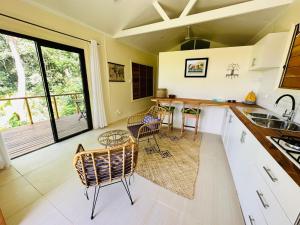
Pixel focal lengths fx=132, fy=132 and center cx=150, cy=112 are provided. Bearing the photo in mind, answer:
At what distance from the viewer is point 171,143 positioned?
2.95 meters

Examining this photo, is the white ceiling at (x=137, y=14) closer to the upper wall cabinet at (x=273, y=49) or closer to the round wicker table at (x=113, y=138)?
the upper wall cabinet at (x=273, y=49)

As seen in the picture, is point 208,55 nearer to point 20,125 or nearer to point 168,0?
point 168,0

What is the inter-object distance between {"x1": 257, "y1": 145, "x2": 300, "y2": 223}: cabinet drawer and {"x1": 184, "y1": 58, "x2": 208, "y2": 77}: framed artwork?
2865 mm

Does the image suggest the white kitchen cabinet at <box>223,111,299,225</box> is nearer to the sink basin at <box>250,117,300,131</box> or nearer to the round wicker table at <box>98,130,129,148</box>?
the sink basin at <box>250,117,300,131</box>

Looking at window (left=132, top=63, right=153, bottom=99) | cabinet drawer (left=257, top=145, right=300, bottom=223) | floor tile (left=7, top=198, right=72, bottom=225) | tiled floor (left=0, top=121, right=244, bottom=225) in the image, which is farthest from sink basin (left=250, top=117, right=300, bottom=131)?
window (left=132, top=63, right=153, bottom=99)

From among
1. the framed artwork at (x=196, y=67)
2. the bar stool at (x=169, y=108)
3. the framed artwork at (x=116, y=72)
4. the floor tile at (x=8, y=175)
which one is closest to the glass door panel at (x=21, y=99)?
the floor tile at (x=8, y=175)

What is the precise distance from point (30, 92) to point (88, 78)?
1.59 metres

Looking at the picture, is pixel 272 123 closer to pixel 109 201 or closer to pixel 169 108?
pixel 169 108

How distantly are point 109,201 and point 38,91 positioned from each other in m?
3.36

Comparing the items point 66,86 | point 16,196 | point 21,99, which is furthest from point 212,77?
point 21,99

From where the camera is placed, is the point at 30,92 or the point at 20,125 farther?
the point at 20,125

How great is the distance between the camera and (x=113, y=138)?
2.31 meters

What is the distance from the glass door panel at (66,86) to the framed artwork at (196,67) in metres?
2.71

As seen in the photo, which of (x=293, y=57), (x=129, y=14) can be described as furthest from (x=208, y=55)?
(x=129, y=14)
